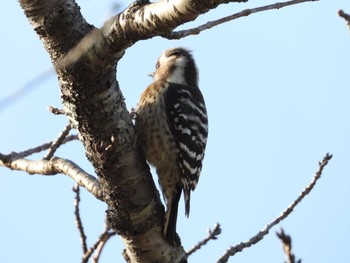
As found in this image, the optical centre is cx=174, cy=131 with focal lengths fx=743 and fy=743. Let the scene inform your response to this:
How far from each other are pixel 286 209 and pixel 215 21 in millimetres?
1836

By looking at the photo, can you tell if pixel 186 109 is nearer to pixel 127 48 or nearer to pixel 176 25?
pixel 127 48

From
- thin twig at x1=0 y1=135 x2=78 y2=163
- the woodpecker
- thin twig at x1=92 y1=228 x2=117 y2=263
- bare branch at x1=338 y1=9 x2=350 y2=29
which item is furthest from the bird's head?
bare branch at x1=338 y1=9 x2=350 y2=29

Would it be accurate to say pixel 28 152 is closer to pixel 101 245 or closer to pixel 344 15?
pixel 101 245

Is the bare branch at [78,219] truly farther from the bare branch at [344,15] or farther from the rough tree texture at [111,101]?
the bare branch at [344,15]

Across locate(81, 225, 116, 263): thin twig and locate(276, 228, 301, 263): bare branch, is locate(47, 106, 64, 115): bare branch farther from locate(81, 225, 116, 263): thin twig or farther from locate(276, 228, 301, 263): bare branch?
locate(276, 228, 301, 263): bare branch

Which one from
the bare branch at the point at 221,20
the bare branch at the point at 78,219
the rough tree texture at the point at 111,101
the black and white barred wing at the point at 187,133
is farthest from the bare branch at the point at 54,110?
the bare branch at the point at 221,20

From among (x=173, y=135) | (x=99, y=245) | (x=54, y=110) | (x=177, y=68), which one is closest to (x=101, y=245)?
(x=99, y=245)

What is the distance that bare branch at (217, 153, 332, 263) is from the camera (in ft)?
14.9

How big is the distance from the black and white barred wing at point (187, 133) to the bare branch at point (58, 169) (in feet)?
4.39

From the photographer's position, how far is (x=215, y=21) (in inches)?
133

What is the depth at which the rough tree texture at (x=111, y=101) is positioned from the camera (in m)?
3.38

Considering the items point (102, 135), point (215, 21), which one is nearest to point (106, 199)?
point (102, 135)

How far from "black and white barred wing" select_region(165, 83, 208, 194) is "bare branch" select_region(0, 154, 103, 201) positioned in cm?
134

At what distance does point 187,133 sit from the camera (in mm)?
5898
